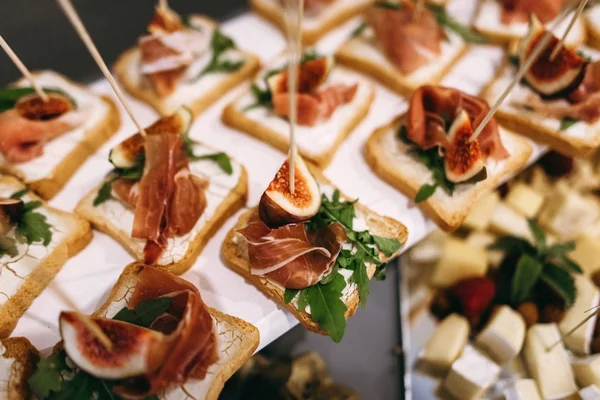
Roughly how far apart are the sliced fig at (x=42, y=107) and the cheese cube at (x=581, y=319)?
305cm

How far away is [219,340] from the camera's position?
1.87 m

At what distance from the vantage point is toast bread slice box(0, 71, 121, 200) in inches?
90.9

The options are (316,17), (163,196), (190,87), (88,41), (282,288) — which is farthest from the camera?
(316,17)

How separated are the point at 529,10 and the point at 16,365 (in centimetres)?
360

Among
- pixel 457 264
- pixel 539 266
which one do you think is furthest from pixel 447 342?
pixel 539 266

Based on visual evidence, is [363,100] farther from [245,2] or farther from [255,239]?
[245,2]

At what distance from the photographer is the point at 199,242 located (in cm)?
214

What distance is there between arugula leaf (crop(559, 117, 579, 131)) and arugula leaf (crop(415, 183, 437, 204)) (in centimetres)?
89

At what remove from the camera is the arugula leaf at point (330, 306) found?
1825 mm

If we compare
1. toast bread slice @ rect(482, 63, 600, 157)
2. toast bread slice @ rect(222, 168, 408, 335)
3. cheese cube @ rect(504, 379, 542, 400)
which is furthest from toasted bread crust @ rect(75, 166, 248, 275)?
cheese cube @ rect(504, 379, 542, 400)

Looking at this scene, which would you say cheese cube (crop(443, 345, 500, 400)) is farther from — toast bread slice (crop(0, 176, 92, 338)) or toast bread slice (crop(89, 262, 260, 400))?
toast bread slice (crop(0, 176, 92, 338))

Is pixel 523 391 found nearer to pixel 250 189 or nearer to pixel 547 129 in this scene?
pixel 547 129

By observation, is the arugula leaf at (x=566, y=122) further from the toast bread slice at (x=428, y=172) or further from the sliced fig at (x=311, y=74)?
the sliced fig at (x=311, y=74)

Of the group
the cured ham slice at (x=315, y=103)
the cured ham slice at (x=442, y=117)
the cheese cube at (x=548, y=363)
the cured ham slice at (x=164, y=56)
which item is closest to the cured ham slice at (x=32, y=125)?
the cured ham slice at (x=164, y=56)
